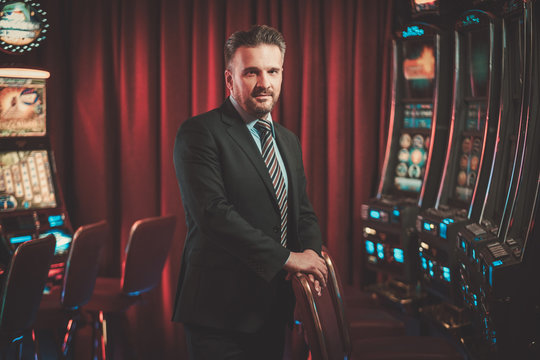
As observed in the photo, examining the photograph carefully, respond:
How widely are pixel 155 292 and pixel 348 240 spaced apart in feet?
4.68

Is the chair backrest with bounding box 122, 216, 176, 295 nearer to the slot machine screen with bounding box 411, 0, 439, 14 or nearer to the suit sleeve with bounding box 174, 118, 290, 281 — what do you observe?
the suit sleeve with bounding box 174, 118, 290, 281

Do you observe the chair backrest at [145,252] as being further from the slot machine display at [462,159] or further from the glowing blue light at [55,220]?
the slot machine display at [462,159]

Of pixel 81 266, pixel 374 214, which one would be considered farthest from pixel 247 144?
pixel 374 214

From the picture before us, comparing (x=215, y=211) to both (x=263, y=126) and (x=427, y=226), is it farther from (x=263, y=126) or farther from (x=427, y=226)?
(x=427, y=226)

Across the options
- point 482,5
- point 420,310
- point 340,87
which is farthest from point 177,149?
point 340,87

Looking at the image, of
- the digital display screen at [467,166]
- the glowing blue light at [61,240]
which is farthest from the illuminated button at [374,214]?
the glowing blue light at [61,240]

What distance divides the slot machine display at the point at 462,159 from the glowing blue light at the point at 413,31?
306 mm

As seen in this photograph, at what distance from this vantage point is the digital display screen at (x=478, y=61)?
2.65 m

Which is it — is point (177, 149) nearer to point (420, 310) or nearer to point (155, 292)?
point (420, 310)

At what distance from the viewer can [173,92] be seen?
12.4 feet

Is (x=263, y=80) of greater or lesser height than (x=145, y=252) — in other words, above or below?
above

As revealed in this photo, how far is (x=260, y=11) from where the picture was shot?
3.73m

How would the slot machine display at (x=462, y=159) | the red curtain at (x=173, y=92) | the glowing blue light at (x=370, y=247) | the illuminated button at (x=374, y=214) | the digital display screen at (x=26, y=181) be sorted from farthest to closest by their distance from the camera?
the red curtain at (x=173, y=92) → the glowing blue light at (x=370, y=247) → the illuminated button at (x=374, y=214) → the digital display screen at (x=26, y=181) → the slot machine display at (x=462, y=159)

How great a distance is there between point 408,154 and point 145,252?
5.33 feet
